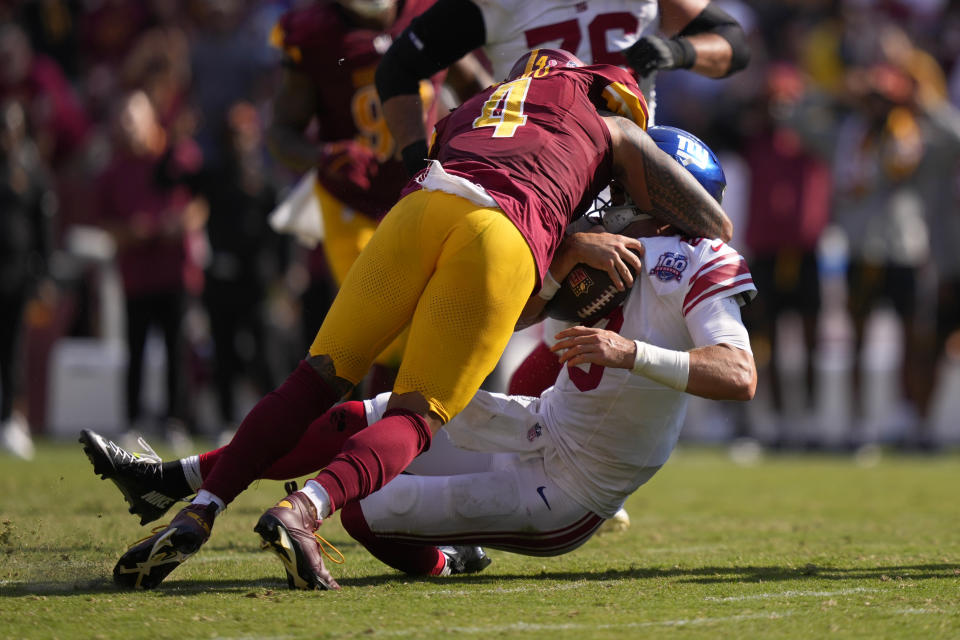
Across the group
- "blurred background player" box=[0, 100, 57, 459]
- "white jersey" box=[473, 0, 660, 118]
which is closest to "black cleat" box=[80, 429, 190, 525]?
"white jersey" box=[473, 0, 660, 118]

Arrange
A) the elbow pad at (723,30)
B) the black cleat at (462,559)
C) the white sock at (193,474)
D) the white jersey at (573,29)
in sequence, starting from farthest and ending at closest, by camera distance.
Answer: the elbow pad at (723,30) < the white jersey at (573,29) < the black cleat at (462,559) < the white sock at (193,474)

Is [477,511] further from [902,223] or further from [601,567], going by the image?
[902,223]

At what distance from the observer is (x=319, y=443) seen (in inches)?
149

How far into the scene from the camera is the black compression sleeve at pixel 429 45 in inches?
180

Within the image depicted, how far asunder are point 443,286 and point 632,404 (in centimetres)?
67

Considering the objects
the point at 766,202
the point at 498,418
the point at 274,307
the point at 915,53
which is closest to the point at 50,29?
the point at 274,307

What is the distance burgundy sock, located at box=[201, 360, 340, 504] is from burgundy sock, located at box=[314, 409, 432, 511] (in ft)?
0.62

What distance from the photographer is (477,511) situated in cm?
358

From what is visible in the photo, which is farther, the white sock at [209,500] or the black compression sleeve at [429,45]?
the black compression sleeve at [429,45]

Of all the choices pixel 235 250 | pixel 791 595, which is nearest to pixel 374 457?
pixel 791 595

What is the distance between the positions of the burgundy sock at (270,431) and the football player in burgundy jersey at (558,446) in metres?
0.30

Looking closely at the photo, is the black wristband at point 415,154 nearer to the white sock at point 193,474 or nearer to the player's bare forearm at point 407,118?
the player's bare forearm at point 407,118

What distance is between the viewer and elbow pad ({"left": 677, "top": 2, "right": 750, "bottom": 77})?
495cm

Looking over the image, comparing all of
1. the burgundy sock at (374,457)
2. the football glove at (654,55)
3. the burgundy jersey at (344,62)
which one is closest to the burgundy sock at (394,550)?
the burgundy sock at (374,457)
